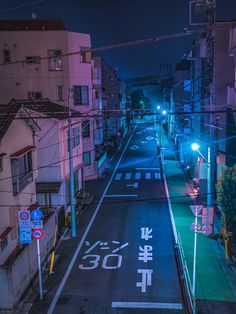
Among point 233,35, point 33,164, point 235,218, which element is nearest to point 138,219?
point 33,164

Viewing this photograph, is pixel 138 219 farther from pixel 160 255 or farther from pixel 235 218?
pixel 235 218

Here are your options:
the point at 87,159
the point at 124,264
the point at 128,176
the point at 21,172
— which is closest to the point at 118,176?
the point at 128,176

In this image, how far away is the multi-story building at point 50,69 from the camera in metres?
34.2

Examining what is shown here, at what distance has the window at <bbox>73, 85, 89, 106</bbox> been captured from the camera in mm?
34500

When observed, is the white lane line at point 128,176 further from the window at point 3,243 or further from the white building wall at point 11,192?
the window at point 3,243

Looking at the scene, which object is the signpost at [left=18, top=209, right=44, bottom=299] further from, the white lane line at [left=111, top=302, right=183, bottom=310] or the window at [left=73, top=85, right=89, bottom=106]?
the window at [left=73, top=85, right=89, bottom=106]

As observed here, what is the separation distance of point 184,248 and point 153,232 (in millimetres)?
2882

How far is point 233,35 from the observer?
20984mm

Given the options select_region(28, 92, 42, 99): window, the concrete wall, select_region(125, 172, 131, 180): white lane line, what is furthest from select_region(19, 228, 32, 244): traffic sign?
select_region(28, 92, 42, 99): window

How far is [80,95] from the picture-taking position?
114 feet

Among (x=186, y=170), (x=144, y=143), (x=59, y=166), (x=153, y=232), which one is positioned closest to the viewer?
(x=153, y=232)

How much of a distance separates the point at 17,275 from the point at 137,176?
81.4 ft

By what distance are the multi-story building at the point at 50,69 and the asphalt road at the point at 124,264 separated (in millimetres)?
10646

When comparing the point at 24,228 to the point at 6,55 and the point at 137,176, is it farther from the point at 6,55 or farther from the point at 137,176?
the point at 6,55
